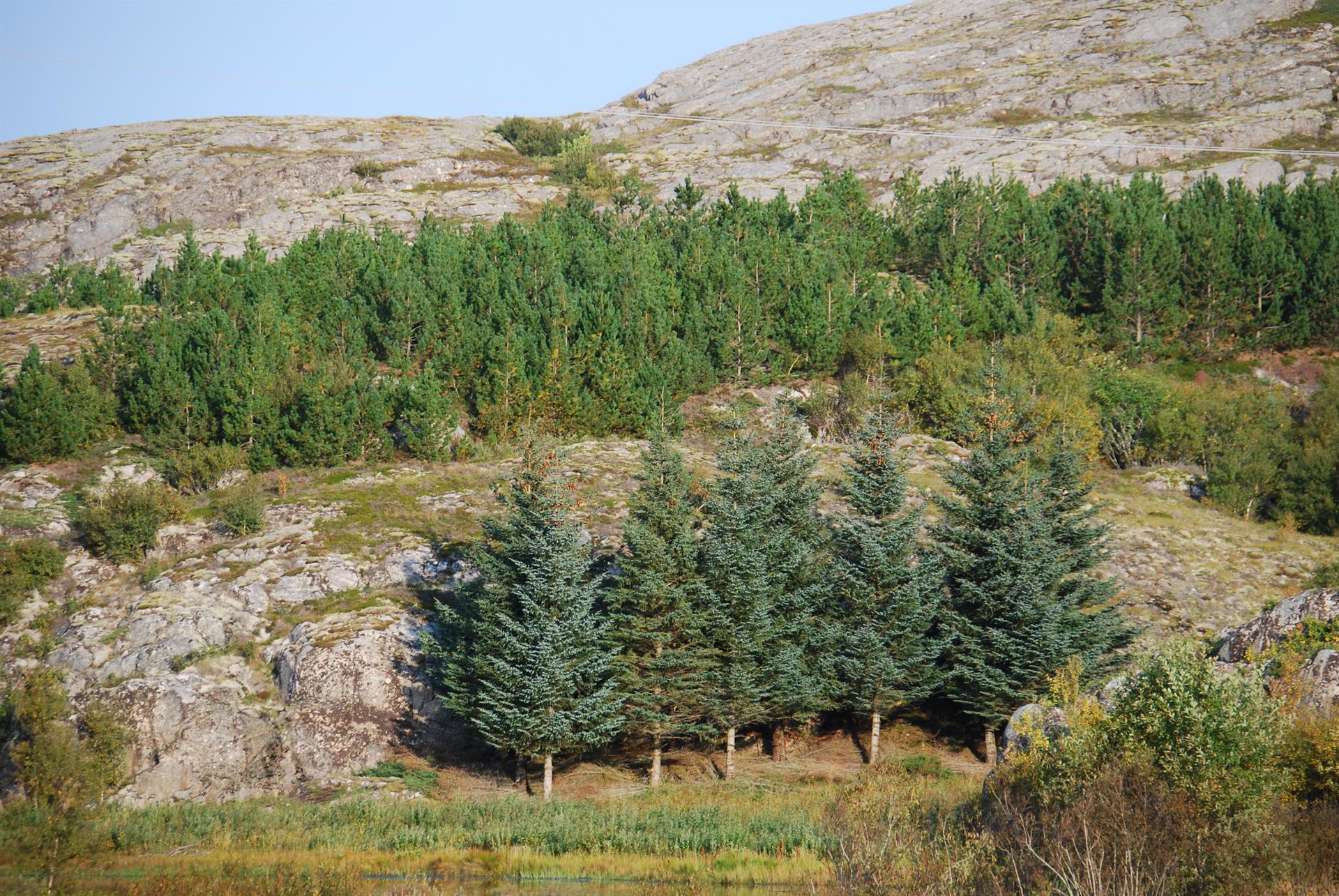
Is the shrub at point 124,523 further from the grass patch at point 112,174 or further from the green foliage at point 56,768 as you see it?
the grass patch at point 112,174

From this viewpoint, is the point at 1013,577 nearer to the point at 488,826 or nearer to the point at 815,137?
the point at 488,826

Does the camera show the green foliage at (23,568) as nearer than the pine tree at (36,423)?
Yes

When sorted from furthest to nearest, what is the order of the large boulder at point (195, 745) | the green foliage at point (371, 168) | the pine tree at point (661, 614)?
the green foliage at point (371, 168), the pine tree at point (661, 614), the large boulder at point (195, 745)

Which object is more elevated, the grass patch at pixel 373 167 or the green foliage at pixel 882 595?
the grass patch at pixel 373 167

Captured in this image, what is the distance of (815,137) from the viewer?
11475cm

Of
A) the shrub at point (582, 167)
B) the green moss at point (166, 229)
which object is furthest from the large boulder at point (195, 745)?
the shrub at point (582, 167)

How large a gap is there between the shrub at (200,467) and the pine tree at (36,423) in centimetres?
439

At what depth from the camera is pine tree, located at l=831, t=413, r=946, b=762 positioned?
31766mm

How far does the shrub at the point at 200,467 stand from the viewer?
40781mm

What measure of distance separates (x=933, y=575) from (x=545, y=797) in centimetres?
1446

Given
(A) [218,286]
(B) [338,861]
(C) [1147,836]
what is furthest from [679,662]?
(A) [218,286]

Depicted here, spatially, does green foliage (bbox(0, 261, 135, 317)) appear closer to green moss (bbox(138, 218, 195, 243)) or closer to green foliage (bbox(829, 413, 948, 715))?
green moss (bbox(138, 218, 195, 243))

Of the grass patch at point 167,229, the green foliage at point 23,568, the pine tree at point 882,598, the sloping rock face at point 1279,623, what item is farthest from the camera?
the grass patch at point 167,229

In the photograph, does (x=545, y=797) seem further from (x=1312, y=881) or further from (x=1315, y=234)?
(x=1315, y=234)
